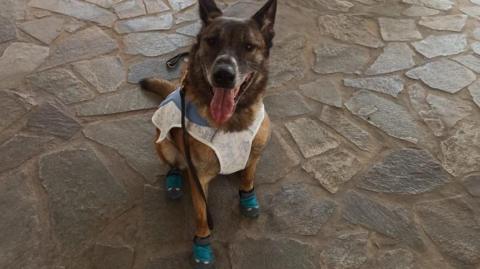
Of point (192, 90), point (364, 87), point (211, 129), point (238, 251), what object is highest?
point (192, 90)

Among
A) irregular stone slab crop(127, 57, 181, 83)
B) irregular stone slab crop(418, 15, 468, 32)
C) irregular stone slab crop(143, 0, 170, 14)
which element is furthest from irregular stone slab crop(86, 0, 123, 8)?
irregular stone slab crop(418, 15, 468, 32)

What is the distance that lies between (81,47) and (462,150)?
11.7ft

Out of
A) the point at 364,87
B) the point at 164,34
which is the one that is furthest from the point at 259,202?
the point at 164,34

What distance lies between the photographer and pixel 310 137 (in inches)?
121

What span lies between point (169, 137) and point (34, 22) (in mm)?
2785

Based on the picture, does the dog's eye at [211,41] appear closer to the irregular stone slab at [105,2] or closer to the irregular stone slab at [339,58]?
the irregular stone slab at [339,58]

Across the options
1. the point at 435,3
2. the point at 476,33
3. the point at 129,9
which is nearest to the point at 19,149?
the point at 129,9

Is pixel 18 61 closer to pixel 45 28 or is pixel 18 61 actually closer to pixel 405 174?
pixel 45 28

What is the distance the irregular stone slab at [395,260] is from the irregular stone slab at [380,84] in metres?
1.66

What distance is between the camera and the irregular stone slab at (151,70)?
3.52m

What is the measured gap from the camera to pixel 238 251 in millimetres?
2287

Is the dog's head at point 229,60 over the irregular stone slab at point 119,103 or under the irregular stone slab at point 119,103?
over

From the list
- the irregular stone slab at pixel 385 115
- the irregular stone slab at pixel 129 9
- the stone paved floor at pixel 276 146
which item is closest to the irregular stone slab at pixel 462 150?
the stone paved floor at pixel 276 146

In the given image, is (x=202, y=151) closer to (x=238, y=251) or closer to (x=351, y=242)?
(x=238, y=251)
